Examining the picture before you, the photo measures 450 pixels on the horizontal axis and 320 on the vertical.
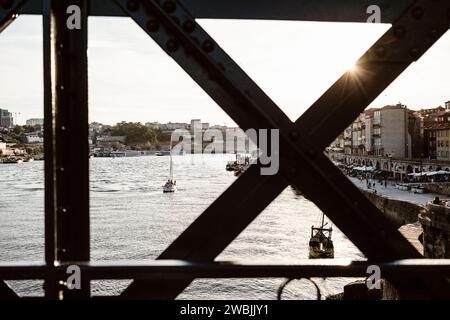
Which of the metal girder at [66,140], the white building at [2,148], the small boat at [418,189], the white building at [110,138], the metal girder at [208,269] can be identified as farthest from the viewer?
the white building at [110,138]

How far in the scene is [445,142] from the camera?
70812 millimetres

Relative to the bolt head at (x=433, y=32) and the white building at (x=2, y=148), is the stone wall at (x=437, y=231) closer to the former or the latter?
the bolt head at (x=433, y=32)

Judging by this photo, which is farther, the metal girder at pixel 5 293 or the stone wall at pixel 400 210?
the stone wall at pixel 400 210

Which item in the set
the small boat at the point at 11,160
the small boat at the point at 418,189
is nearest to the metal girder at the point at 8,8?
the small boat at the point at 418,189

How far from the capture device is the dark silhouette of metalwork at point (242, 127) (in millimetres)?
2031

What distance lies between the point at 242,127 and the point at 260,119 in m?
0.09

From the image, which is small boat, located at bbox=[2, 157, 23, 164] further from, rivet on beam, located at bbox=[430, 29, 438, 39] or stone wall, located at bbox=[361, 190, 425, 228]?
rivet on beam, located at bbox=[430, 29, 438, 39]

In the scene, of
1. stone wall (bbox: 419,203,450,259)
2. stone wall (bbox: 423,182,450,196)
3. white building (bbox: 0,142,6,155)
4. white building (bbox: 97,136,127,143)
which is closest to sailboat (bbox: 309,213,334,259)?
stone wall (bbox: 419,203,450,259)

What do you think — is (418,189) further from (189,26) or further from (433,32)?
(189,26)

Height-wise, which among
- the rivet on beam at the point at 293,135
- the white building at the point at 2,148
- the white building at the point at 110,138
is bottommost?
the rivet on beam at the point at 293,135

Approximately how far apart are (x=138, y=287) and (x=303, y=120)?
960 millimetres

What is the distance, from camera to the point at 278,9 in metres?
2.27

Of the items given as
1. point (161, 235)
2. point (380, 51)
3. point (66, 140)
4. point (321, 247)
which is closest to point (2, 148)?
point (161, 235)

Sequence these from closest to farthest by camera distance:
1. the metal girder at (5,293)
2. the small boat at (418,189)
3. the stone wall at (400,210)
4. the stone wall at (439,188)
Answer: the metal girder at (5,293), the stone wall at (400,210), the stone wall at (439,188), the small boat at (418,189)
